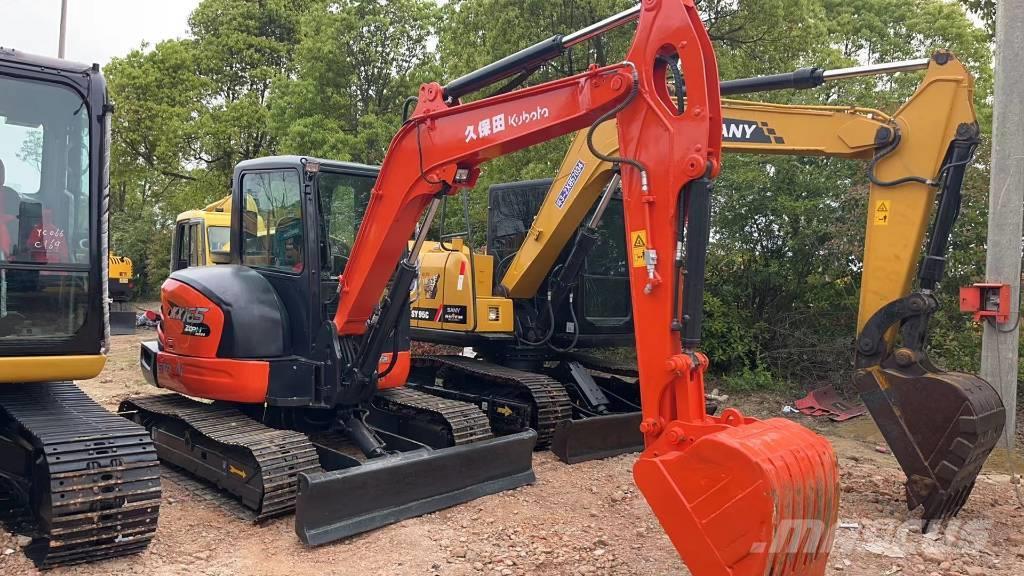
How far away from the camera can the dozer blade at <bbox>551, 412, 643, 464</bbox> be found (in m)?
6.38

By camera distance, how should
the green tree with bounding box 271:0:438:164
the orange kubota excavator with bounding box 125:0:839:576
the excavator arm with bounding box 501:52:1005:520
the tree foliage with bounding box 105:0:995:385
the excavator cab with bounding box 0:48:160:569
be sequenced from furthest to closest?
the green tree with bounding box 271:0:438:164 → the tree foliage with bounding box 105:0:995:385 → the excavator arm with bounding box 501:52:1005:520 → the excavator cab with bounding box 0:48:160:569 → the orange kubota excavator with bounding box 125:0:839:576

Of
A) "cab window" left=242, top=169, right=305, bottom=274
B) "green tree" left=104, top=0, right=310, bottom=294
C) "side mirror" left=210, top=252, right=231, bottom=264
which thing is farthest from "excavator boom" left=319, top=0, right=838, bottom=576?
"green tree" left=104, top=0, right=310, bottom=294

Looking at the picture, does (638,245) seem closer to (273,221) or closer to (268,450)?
(268,450)

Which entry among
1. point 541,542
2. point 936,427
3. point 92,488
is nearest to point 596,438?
point 541,542

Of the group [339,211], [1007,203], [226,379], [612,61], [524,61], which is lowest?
[226,379]

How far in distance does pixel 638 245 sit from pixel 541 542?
1933 mm

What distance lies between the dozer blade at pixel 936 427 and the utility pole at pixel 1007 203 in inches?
74.8

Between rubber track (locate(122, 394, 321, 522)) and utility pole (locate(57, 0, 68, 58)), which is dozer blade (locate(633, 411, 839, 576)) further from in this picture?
utility pole (locate(57, 0, 68, 58))

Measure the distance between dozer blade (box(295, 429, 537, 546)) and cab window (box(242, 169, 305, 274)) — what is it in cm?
159

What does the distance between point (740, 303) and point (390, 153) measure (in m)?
6.76

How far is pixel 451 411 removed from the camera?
5.73m

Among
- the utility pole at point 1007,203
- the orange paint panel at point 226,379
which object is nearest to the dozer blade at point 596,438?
the orange paint panel at point 226,379

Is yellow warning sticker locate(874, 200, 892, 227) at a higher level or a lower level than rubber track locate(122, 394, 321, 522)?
higher

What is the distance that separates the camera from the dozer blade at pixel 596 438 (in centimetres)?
638
